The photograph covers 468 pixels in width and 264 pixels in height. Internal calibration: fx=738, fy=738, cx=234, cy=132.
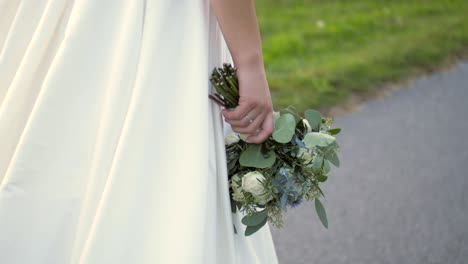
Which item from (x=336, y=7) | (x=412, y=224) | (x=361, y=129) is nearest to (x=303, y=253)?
(x=412, y=224)

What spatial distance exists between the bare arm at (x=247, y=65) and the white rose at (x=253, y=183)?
0.31 ft

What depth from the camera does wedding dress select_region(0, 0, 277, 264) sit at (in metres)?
1.69

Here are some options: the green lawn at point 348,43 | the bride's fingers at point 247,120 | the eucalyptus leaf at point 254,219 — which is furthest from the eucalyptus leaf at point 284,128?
the green lawn at point 348,43

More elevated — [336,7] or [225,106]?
[336,7]

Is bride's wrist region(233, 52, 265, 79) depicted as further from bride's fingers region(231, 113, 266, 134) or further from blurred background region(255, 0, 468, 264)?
blurred background region(255, 0, 468, 264)

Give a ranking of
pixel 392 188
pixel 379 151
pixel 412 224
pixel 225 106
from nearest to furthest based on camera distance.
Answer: pixel 225 106, pixel 412 224, pixel 392 188, pixel 379 151

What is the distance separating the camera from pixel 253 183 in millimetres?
1916

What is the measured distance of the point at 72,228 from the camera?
1.73m

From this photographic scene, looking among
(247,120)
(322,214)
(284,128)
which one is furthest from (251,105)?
(322,214)

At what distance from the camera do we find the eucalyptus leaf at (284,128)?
1932 mm

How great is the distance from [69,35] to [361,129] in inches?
129

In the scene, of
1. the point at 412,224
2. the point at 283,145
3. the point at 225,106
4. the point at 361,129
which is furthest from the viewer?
the point at 361,129

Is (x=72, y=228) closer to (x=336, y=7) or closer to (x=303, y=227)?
(x=303, y=227)

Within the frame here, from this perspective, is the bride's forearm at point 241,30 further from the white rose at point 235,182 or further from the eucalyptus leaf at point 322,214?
the eucalyptus leaf at point 322,214
